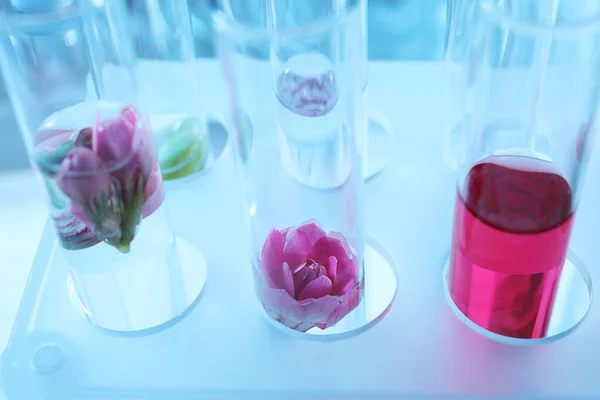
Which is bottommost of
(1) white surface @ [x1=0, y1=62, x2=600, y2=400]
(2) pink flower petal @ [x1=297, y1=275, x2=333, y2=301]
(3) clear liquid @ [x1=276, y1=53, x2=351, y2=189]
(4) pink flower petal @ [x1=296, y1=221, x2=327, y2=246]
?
(1) white surface @ [x1=0, y1=62, x2=600, y2=400]

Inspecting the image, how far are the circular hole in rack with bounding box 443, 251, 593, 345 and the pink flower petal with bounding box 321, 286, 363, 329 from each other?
7 centimetres

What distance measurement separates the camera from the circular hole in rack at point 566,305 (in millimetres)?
530

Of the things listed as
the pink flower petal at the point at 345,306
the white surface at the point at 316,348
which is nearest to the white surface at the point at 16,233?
the white surface at the point at 316,348

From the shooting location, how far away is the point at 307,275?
20.3 inches

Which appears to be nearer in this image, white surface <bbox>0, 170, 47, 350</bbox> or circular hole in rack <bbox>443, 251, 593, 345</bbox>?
circular hole in rack <bbox>443, 251, 593, 345</bbox>

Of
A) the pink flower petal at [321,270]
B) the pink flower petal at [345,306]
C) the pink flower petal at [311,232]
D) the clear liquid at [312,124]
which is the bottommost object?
the pink flower petal at [345,306]

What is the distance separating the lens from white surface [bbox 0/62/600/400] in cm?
51

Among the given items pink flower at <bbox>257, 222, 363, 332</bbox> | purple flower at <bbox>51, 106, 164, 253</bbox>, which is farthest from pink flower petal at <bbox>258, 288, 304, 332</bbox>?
purple flower at <bbox>51, 106, 164, 253</bbox>

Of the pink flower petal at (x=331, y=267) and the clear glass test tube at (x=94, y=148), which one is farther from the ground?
the clear glass test tube at (x=94, y=148)

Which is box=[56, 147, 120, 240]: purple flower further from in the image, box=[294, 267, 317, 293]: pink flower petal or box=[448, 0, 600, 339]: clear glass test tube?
box=[448, 0, 600, 339]: clear glass test tube

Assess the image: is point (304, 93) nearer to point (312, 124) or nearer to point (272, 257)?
point (312, 124)

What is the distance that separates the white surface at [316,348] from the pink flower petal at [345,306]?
2 cm

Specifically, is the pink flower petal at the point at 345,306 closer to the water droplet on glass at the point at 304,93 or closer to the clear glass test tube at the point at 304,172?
the clear glass test tube at the point at 304,172

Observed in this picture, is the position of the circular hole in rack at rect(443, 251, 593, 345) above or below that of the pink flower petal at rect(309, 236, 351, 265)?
below
